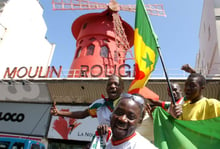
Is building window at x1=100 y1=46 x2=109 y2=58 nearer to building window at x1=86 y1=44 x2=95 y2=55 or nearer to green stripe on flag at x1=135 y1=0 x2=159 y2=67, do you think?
building window at x1=86 y1=44 x2=95 y2=55

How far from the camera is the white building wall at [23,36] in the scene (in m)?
16.3

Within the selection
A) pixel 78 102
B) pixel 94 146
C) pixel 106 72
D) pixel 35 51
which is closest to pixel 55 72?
pixel 78 102

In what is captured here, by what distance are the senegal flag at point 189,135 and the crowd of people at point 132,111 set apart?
0.34 feet

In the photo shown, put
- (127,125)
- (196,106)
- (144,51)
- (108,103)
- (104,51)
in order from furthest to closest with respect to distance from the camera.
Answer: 1. (104,51)
2. (144,51)
3. (108,103)
4. (196,106)
5. (127,125)

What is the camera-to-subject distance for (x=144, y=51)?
3.48m

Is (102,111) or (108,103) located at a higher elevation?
(108,103)

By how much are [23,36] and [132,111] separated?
19.5 m

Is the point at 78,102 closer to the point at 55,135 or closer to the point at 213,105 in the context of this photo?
the point at 55,135

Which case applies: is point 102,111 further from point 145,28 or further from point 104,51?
point 104,51

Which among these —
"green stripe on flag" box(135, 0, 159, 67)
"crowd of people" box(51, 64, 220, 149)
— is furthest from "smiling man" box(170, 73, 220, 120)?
"green stripe on flag" box(135, 0, 159, 67)

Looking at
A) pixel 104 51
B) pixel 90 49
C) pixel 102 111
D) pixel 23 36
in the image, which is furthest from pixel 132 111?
pixel 23 36

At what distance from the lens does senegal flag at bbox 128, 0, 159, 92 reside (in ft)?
10.8

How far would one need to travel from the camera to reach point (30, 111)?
11555mm

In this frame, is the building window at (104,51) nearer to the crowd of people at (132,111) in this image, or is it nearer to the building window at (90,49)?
the building window at (90,49)
